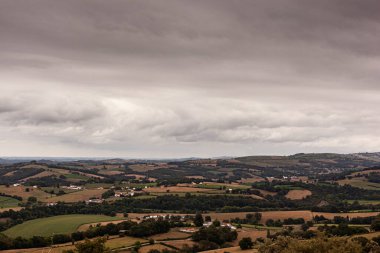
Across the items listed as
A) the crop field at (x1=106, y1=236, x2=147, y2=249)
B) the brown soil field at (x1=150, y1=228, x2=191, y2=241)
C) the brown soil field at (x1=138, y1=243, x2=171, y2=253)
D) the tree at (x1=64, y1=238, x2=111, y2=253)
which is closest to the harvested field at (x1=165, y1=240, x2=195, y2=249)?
the brown soil field at (x1=138, y1=243, x2=171, y2=253)

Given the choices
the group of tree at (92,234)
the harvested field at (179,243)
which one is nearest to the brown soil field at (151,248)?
the harvested field at (179,243)

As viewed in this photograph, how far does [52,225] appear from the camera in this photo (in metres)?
139

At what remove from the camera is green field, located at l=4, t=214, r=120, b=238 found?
12888 cm

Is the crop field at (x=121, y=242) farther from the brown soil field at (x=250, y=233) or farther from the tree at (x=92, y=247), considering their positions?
the tree at (x=92, y=247)

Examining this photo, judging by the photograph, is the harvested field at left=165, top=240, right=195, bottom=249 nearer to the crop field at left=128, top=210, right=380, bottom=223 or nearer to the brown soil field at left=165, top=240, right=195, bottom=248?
the brown soil field at left=165, top=240, right=195, bottom=248

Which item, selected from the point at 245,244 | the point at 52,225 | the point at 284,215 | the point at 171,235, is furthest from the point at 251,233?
the point at 52,225

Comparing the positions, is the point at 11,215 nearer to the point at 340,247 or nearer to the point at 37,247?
the point at 37,247

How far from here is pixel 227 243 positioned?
107375 mm

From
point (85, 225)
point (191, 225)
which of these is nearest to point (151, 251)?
point (191, 225)

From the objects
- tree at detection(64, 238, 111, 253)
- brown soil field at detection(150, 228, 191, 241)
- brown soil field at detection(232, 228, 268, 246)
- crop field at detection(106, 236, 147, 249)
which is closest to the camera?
tree at detection(64, 238, 111, 253)

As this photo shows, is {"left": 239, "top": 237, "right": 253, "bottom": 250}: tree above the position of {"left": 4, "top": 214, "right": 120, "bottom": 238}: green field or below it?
above

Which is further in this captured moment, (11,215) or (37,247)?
(11,215)

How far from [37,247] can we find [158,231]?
30.8 metres

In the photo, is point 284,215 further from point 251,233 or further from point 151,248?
point 151,248
